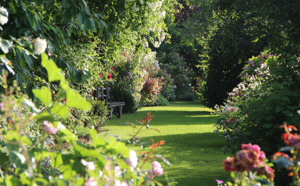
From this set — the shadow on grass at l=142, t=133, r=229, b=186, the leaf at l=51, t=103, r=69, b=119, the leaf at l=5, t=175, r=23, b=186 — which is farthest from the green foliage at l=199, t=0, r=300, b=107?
the leaf at l=5, t=175, r=23, b=186

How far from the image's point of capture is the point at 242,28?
5.31 m

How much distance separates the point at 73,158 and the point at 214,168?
182 inches

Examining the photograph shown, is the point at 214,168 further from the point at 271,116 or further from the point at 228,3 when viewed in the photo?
the point at 228,3

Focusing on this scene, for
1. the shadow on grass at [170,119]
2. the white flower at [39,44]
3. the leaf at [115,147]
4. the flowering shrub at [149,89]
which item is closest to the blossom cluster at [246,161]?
the leaf at [115,147]

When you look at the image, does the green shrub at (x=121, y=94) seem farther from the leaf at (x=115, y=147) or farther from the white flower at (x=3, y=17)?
the leaf at (x=115, y=147)

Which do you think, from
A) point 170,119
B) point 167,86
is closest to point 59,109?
point 170,119

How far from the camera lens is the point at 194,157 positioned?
22.2 feet

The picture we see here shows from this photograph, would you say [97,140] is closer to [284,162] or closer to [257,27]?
[284,162]

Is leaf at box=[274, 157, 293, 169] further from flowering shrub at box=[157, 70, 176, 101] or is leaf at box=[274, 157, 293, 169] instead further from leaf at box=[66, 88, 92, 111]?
flowering shrub at box=[157, 70, 176, 101]

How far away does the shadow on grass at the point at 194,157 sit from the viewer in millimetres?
5239

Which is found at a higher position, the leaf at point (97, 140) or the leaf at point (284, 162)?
the leaf at point (97, 140)

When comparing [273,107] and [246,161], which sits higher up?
[246,161]

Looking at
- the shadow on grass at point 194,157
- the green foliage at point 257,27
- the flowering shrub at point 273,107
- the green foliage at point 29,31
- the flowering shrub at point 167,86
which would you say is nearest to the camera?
the green foliage at point 29,31

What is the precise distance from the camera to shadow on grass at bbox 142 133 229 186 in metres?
5.24
